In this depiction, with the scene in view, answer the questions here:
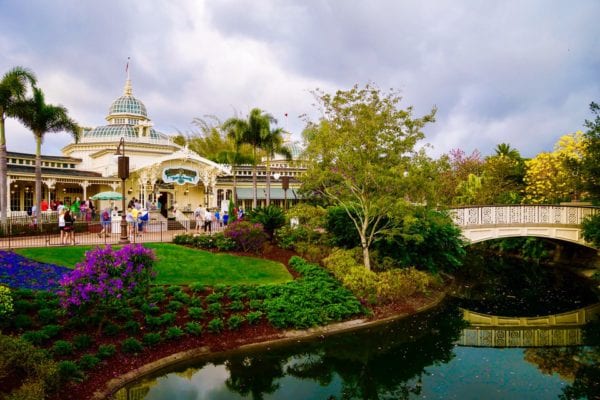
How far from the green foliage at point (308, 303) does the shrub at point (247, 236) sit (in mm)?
4419

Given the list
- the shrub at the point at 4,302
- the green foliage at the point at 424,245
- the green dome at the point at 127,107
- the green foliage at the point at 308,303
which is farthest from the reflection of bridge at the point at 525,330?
the green dome at the point at 127,107

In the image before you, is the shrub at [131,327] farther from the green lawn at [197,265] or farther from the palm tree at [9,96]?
the palm tree at [9,96]

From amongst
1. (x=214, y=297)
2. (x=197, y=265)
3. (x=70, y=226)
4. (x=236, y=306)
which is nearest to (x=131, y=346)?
(x=214, y=297)

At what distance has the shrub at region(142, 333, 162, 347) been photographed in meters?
11.3

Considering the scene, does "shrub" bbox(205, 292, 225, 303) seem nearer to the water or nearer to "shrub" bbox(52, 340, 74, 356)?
the water

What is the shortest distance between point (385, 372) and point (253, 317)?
4276mm

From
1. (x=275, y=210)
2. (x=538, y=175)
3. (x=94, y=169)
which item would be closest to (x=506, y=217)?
(x=275, y=210)

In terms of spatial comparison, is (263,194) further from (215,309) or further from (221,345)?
(221,345)

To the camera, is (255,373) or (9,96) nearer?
(255,373)

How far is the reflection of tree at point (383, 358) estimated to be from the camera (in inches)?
418

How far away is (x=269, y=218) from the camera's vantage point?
895 inches

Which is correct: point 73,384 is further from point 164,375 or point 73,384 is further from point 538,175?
point 538,175

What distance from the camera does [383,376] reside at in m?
11.2

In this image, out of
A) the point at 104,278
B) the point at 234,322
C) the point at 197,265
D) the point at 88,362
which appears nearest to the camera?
the point at 88,362
